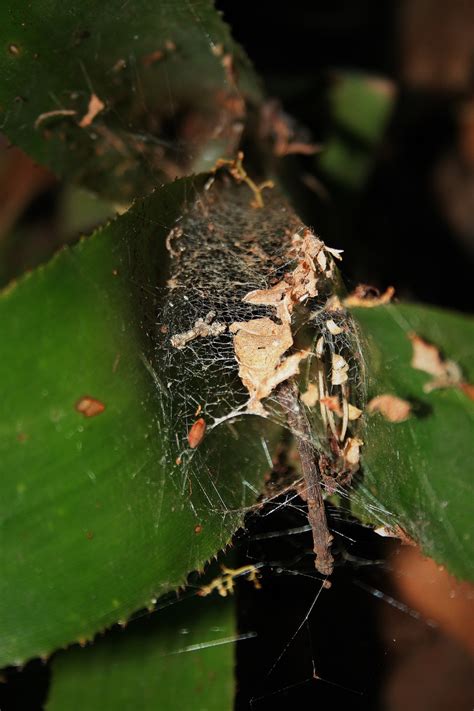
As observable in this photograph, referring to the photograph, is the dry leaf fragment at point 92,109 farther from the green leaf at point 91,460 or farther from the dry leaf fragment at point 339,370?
the dry leaf fragment at point 339,370

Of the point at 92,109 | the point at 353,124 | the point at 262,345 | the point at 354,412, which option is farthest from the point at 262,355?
the point at 353,124

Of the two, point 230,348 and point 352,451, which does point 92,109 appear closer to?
point 230,348

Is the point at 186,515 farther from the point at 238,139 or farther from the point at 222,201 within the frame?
the point at 238,139

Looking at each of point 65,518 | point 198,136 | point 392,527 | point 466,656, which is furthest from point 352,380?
point 466,656

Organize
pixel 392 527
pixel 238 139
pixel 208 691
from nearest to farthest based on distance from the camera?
pixel 392 527 < pixel 208 691 < pixel 238 139

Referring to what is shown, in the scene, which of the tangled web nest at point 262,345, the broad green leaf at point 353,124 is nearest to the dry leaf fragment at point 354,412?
the tangled web nest at point 262,345

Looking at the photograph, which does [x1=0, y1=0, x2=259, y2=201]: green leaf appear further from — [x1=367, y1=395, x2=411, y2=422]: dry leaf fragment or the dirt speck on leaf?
[x1=367, y1=395, x2=411, y2=422]: dry leaf fragment
